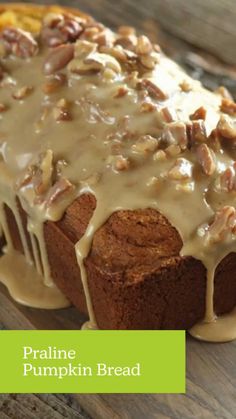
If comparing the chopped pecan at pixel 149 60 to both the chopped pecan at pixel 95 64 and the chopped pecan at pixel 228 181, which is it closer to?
the chopped pecan at pixel 95 64

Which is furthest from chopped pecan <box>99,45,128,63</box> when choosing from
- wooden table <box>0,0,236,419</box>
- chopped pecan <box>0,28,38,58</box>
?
wooden table <box>0,0,236,419</box>

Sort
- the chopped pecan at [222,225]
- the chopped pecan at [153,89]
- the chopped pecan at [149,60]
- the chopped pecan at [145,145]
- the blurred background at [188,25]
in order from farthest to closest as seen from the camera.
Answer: the blurred background at [188,25], the chopped pecan at [149,60], the chopped pecan at [153,89], the chopped pecan at [145,145], the chopped pecan at [222,225]

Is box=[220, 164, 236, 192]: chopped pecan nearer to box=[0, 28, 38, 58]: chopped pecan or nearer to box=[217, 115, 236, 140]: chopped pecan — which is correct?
box=[217, 115, 236, 140]: chopped pecan

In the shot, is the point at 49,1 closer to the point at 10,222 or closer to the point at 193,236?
the point at 10,222

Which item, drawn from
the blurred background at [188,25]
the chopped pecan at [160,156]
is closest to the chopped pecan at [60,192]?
the chopped pecan at [160,156]

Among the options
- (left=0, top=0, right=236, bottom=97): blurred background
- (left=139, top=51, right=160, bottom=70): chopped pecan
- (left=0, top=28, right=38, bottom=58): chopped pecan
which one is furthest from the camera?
(left=0, top=0, right=236, bottom=97): blurred background

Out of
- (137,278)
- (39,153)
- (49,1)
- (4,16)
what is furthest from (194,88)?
(49,1)
